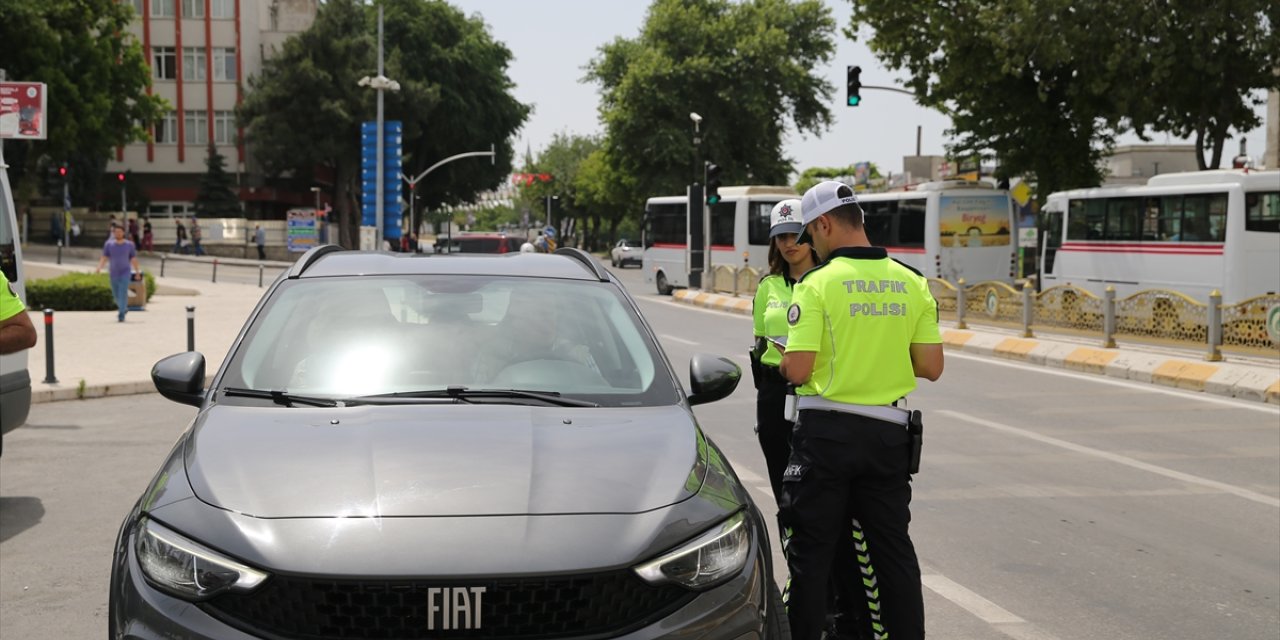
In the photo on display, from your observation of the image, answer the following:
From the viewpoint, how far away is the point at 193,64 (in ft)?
231

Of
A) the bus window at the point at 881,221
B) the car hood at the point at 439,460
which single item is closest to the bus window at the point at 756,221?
the bus window at the point at 881,221

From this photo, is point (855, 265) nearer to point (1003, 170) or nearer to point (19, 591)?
point (19, 591)

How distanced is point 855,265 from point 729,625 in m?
1.47

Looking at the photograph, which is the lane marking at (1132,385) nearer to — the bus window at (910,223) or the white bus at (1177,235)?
the white bus at (1177,235)

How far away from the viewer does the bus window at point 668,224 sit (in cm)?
4240

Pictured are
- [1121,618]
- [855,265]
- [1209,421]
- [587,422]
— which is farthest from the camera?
[1209,421]

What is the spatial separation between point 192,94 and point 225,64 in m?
2.37

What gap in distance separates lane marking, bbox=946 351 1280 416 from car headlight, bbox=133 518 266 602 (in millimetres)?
12525

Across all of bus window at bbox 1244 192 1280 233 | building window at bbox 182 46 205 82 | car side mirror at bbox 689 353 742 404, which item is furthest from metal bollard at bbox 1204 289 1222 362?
building window at bbox 182 46 205 82

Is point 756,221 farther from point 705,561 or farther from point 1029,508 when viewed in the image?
point 705,561

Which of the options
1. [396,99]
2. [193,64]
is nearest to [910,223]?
[396,99]

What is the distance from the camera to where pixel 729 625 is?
11.0 feet

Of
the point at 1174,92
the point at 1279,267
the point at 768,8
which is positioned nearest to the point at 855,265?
the point at 1279,267

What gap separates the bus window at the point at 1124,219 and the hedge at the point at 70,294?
2059 cm
